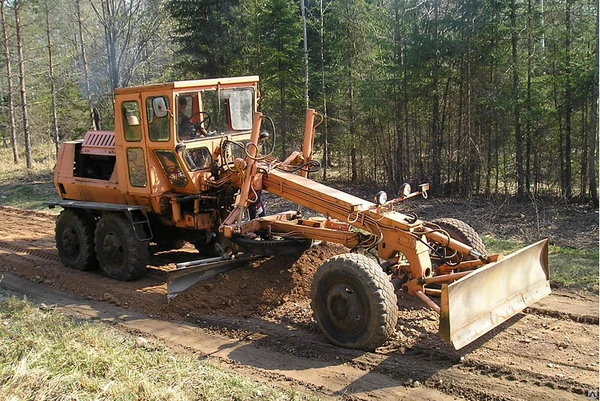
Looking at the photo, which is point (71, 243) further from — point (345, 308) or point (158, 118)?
point (345, 308)

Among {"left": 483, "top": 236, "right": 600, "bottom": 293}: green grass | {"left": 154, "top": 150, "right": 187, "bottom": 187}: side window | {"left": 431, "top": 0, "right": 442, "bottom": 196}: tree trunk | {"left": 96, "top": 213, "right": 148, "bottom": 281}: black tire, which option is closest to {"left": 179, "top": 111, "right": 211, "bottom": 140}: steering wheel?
{"left": 154, "top": 150, "right": 187, "bottom": 187}: side window

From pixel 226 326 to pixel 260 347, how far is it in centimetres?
73

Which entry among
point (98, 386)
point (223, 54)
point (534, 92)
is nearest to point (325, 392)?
point (98, 386)

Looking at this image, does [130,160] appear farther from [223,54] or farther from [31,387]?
[223,54]

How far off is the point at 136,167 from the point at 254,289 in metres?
2.59

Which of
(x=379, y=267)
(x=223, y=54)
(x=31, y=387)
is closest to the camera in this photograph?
(x=31, y=387)

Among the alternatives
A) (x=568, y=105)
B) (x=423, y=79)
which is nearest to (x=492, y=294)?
(x=568, y=105)

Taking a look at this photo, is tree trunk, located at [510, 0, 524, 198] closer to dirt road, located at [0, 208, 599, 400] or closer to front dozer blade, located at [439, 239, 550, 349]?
dirt road, located at [0, 208, 599, 400]

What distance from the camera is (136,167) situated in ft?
26.3

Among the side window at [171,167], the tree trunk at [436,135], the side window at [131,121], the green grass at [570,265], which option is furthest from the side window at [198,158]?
the tree trunk at [436,135]

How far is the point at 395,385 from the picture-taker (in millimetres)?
4934

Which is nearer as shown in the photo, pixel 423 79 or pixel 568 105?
pixel 568 105

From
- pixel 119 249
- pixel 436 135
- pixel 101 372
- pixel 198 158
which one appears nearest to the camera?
pixel 101 372

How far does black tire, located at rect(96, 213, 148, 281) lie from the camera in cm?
806
